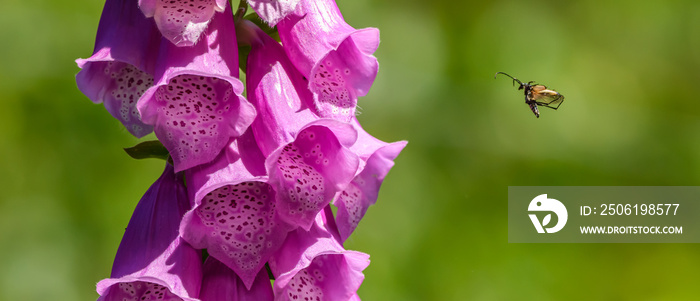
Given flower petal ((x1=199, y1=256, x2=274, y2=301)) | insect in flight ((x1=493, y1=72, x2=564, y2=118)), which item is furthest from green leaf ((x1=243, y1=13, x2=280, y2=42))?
insect in flight ((x1=493, y1=72, x2=564, y2=118))

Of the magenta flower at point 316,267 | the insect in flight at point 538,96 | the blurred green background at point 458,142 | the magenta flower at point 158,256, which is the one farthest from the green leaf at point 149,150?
the blurred green background at point 458,142

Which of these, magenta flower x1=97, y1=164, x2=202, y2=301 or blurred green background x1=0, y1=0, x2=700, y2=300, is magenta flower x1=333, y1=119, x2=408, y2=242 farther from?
blurred green background x1=0, y1=0, x2=700, y2=300

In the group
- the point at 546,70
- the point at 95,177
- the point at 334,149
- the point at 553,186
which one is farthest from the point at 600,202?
the point at 334,149

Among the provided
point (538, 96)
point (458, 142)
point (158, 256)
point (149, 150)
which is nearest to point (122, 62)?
point (149, 150)

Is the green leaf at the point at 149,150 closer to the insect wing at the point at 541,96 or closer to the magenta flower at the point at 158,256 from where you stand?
the magenta flower at the point at 158,256

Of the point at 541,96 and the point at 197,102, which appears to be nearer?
the point at 197,102

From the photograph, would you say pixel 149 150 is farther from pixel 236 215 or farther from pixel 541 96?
pixel 541 96
